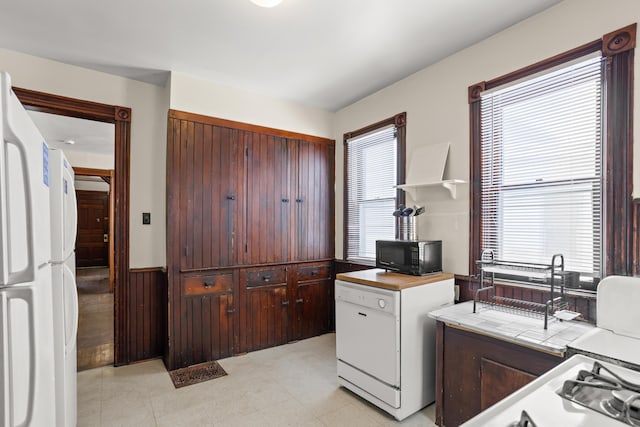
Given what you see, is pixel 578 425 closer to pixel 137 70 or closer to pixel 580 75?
pixel 580 75

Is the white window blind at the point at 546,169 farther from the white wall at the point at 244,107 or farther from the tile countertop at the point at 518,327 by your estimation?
the white wall at the point at 244,107

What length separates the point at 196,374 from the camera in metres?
2.87

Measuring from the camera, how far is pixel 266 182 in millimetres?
3510

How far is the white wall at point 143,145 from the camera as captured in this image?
302 cm

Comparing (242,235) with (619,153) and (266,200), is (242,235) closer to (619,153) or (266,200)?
(266,200)

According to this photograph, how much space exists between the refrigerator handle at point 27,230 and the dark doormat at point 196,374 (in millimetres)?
2077

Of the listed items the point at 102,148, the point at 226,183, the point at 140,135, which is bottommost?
the point at 226,183

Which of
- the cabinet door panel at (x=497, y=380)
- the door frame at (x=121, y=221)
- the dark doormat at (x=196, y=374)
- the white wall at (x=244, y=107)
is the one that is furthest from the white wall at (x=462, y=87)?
the door frame at (x=121, y=221)

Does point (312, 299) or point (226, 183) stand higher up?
point (226, 183)

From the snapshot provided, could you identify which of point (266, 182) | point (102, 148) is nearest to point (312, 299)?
point (266, 182)

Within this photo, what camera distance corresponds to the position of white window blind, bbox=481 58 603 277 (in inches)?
75.7

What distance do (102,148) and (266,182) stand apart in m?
4.18

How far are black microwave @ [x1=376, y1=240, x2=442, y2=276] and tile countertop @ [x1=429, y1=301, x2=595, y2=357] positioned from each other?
39 cm

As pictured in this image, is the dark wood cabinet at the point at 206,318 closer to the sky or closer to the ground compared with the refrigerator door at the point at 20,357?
closer to the ground
